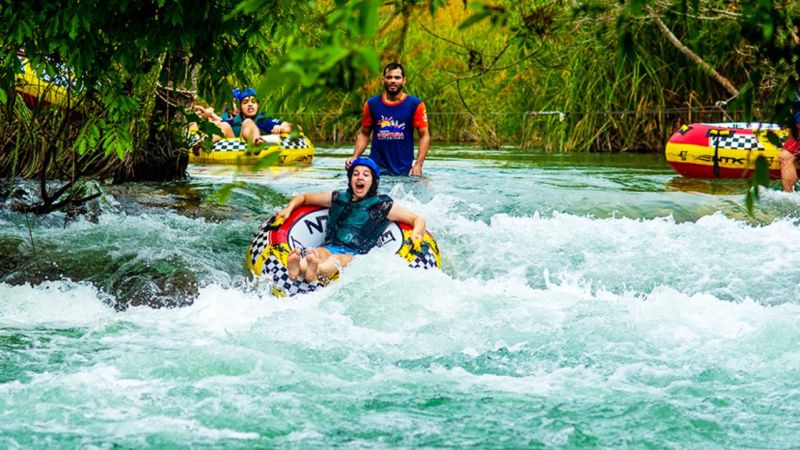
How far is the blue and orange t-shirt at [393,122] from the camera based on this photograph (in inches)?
432

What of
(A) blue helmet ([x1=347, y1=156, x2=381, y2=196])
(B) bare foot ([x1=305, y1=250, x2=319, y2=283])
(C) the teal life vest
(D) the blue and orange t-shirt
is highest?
(D) the blue and orange t-shirt

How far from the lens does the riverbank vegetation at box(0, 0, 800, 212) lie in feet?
8.41

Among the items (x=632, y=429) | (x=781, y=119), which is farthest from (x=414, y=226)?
(x=781, y=119)

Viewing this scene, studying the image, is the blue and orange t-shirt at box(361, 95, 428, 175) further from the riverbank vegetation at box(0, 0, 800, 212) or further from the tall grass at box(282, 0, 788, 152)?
the tall grass at box(282, 0, 788, 152)

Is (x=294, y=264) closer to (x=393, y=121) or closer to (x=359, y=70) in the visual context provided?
(x=393, y=121)

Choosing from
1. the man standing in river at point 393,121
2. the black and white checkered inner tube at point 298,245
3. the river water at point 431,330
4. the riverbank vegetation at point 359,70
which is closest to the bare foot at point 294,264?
the black and white checkered inner tube at point 298,245

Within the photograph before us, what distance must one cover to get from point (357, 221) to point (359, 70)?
5.94 m

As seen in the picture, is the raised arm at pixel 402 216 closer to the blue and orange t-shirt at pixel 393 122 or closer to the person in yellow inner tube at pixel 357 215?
the person in yellow inner tube at pixel 357 215

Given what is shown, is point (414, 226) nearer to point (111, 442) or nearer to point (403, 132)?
point (403, 132)

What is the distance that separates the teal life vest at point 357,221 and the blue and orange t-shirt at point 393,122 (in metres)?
2.90

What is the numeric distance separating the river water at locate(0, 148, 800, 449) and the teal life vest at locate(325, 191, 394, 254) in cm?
35

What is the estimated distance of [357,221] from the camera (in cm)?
802

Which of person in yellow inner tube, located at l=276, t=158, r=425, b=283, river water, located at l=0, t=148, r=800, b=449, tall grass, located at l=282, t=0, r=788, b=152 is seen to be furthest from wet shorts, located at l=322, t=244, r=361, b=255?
tall grass, located at l=282, t=0, r=788, b=152

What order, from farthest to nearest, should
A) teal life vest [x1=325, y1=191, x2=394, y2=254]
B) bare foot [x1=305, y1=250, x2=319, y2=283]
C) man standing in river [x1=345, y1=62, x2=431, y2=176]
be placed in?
man standing in river [x1=345, y1=62, x2=431, y2=176], teal life vest [x1=325, y1=191, x2=394, y2=254], bare foot [x1=305, y1=250, x2=319, y2=283]
